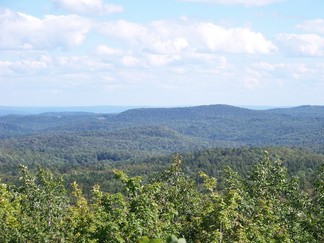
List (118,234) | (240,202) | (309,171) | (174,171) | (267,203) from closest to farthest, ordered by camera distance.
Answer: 1. (118,234)
2. (240,202)
3. (267,203)
4. (174,171)
5. (309,171)

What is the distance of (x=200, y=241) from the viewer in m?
27.4

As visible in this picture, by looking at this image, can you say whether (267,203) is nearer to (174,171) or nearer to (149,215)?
(174,171)

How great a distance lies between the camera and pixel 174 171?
36312mm

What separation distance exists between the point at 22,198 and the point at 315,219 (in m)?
21.1

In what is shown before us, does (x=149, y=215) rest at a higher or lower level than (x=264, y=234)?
higher

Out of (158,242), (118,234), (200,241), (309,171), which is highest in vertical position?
(158,242)

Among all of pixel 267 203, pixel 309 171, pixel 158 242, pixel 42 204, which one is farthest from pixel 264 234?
pixel 309 171

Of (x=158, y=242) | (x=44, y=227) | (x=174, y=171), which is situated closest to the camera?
(x=158, y=242)

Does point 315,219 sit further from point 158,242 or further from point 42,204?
point 158,242

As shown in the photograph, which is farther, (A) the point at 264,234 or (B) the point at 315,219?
(B) the point at 315,219

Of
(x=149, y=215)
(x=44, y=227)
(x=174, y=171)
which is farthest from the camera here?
(x=174, y=171)

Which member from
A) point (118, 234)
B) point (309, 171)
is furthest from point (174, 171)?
point (309, 171)

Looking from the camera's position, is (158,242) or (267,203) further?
(267,203)

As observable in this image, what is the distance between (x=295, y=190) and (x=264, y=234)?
11132 mm
